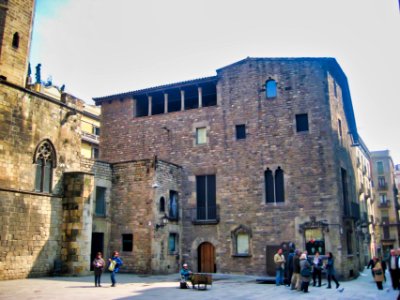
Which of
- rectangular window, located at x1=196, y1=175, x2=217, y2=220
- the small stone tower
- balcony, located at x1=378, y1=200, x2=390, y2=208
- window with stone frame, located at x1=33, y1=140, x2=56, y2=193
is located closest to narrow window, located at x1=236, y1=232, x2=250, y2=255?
rectangular window, located at x1=196, y1=175, x2=217, y2=220

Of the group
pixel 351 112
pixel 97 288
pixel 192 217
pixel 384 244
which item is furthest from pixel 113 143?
pixel 384 244

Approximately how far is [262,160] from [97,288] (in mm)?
11699

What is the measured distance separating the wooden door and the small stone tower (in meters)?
14.5

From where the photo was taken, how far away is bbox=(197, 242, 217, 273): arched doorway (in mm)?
23078

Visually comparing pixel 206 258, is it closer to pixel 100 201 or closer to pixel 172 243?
pixel 172 243

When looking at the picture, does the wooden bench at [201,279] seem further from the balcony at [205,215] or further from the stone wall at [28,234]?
the balcony at [205,215]

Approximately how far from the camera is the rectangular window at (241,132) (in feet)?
78.1

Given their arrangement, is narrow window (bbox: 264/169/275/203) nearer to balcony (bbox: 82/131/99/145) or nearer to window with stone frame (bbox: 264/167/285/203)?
window with stone frame (bbox: 264/167/285/203)

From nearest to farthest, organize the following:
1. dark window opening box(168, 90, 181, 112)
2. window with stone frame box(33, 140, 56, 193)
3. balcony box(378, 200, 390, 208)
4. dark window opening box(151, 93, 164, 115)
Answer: window with stone frame box(33, 140, 56, 193) → dark window opening box(168, 90, 181, 112) → dark window opening box(151, 93, 164, 115) → balcony box(378, 200, 390, 208)

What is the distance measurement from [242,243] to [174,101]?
10.1 metres

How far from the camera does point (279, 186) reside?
22.3 metres

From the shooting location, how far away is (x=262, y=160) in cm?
2288

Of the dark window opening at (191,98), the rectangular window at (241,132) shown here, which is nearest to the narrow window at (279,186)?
the rectangular window at (241,132)

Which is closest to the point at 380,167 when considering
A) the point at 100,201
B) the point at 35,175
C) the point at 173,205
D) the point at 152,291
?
the point at 173,205
